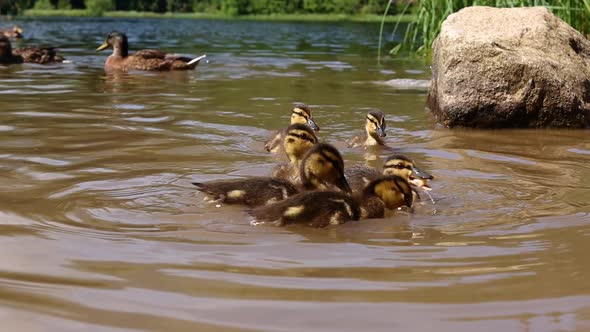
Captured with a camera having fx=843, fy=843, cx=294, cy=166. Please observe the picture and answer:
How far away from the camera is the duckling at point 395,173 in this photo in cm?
491

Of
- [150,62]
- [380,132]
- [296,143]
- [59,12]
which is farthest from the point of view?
[59,12]

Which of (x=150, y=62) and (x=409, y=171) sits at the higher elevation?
(x=409, y=171)

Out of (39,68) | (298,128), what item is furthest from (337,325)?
(39,68)

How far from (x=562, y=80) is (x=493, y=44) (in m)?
0.71

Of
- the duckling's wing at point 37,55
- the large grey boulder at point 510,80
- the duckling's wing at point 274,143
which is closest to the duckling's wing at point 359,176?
the duckling's wing at point 274,143

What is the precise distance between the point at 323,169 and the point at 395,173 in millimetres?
636

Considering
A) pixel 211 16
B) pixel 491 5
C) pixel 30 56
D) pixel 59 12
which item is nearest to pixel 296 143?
pixel 491 5

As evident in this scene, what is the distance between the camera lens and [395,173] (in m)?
5.04

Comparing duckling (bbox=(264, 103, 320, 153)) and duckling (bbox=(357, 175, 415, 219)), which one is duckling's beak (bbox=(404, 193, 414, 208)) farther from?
duckling (bbox=(264, 103, 320, 153))

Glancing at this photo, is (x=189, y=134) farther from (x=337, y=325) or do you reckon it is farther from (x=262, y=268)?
(x=337, y=325)

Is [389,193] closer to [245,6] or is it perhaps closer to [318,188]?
[318,188]

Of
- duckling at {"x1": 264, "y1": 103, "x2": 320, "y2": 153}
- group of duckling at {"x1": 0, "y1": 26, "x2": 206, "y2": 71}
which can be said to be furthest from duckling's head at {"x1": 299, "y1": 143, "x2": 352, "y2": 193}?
group of duckling at {"x1": 0, "y1": 26, "x2": 206, "y2": 71}

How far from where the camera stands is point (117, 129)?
7.26 metres

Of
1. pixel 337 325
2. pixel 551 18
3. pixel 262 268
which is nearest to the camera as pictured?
pixel 337 325
